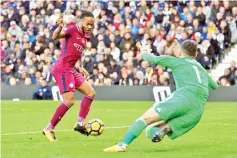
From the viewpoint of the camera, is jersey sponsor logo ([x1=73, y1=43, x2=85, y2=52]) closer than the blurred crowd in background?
Yes

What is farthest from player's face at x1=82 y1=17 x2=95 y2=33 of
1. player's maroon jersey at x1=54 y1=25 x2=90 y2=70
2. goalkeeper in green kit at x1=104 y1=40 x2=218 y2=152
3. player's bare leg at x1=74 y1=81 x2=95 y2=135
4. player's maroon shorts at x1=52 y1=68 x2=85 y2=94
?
goalkeeper in green kit at x1=104 y1=40 x2=218 y2=152

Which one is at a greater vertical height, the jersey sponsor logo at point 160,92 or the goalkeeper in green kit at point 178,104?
the goalkeeper in green kit at point 178,104

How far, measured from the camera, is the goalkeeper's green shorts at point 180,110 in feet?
38.8

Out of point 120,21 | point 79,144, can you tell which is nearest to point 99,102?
point 120,21

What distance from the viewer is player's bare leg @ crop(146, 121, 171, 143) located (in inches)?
Answer: 468

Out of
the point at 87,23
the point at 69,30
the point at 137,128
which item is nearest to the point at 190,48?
the point at 137,128

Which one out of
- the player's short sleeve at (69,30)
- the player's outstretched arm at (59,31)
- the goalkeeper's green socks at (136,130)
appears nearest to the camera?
the goalkeeper's green socks at (136,130)

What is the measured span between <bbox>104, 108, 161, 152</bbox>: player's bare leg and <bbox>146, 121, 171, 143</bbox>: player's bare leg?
0.65 feet

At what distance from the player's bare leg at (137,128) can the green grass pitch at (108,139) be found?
0.16m

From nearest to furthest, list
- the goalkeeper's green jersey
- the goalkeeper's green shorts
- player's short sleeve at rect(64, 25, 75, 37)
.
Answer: the goalkeeper's green shorts → the goalkeeper's green jersey → player's short sleeve at rect(64, 25, 75, 37)

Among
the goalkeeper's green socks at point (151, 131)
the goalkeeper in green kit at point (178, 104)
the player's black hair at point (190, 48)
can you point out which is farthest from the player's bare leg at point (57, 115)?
the player's black hair at point (190, 48)

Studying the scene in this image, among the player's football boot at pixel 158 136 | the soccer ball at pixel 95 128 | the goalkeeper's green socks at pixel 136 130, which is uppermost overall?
the goalkeeper's green socks at pixel 136 130

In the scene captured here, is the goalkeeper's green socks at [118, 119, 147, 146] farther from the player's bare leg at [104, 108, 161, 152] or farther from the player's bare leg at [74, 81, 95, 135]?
the player's bare leg at [74, 81, 95, 135]

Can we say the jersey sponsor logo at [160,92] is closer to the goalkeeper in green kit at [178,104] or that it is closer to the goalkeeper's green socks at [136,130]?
the goalkeeper in green kit at [178,104]
